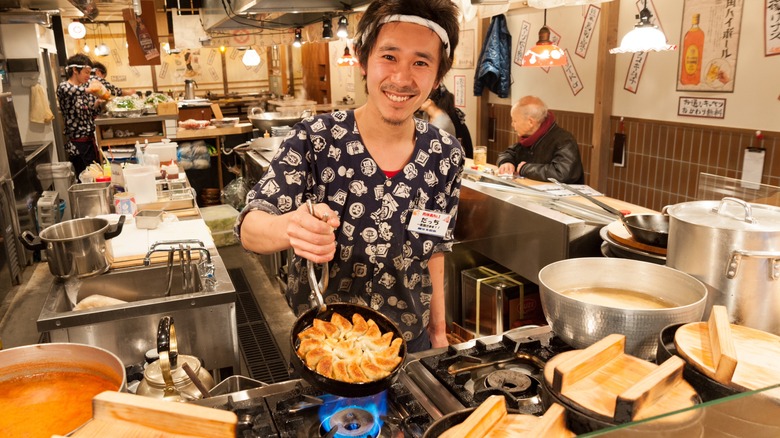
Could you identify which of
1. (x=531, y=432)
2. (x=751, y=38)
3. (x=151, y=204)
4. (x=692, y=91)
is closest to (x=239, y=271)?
(x=151, y=204)

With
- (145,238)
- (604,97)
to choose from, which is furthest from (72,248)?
(604,97)

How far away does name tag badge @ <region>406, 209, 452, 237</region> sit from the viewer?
2.00 meters

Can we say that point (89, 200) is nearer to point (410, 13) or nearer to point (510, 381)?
point (410, 13)

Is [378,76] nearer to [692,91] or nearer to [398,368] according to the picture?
[398,368]

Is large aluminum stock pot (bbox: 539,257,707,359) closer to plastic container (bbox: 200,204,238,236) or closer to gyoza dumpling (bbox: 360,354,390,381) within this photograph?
gyoza dumpling (bbox: 360,354,390,381)

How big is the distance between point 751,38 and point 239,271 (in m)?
5.13

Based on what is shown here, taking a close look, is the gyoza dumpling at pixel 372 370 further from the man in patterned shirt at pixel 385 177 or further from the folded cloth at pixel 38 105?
the folded cloth at pixel 38 105

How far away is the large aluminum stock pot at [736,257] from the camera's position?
4.36 ft

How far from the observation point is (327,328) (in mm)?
1348

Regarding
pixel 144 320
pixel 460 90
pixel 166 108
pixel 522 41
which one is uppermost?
pixel 522 41

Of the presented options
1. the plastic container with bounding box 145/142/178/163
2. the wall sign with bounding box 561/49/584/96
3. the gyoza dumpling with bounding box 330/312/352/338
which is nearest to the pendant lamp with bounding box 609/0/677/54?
the wall sign with bounding box 561/49/584/96

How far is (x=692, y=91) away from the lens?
5262 millimetres

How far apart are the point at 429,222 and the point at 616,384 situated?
1.09 meters

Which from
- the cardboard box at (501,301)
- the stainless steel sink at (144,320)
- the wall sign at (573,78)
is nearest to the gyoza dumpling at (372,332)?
the stainless steel sink at (144,320)
